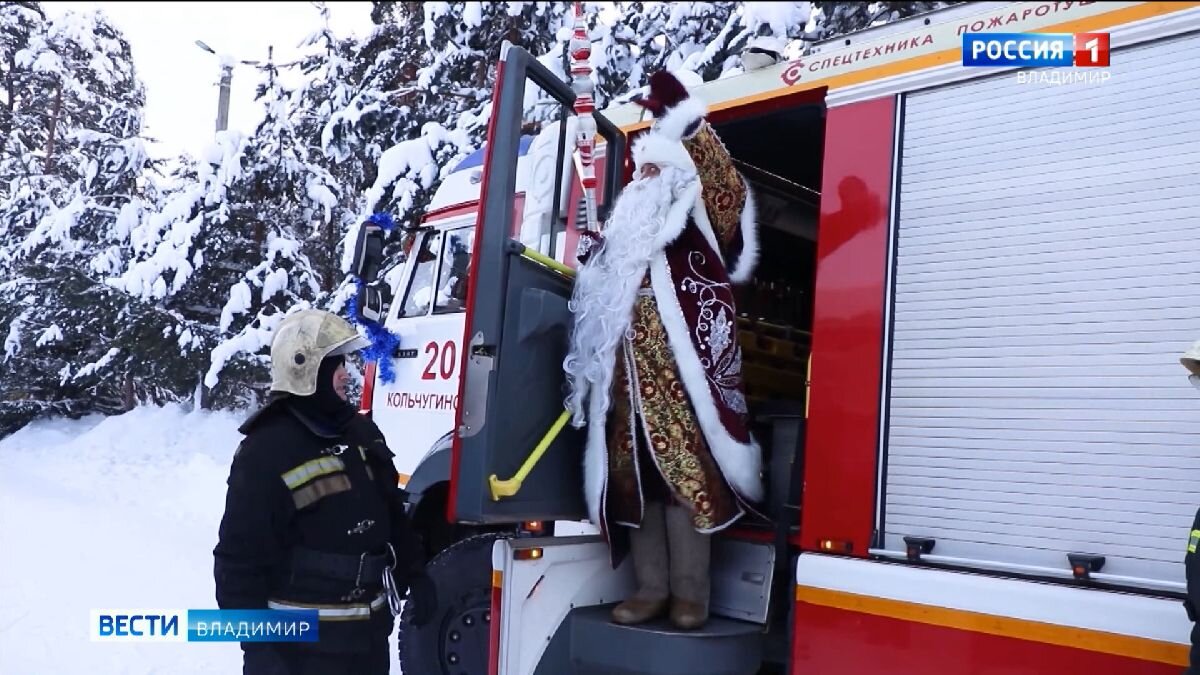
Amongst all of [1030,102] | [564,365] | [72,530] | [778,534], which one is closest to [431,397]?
[564,365]

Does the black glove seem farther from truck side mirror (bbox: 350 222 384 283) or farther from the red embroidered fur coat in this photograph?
truck side mirror (bbox: 350 222 384 283)

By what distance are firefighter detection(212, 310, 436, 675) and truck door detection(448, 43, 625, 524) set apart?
1.06 ft

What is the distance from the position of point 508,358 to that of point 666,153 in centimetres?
94

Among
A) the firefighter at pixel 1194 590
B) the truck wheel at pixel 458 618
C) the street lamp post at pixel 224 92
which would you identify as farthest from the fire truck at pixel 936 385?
the street lamp post at pixel 224 92

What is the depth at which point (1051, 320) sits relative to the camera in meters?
2.75

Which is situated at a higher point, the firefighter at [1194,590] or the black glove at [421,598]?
the firefighter at [1194,590]

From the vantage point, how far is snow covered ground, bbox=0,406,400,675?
5.45 meters

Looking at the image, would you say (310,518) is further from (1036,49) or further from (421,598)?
(1036,49)

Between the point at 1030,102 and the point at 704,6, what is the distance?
8.24 meters

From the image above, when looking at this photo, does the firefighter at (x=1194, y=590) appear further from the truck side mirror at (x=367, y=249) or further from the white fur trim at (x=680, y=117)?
the truck side mirror at (x=367, y=249)

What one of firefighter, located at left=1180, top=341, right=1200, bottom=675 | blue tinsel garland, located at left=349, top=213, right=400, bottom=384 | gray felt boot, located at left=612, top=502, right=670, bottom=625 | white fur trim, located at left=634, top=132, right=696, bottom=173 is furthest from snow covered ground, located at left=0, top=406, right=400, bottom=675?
firefighter, located at left=1180, top=341, right=1200, bottom=675

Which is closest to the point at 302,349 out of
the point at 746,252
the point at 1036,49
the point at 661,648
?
the point at 661,648

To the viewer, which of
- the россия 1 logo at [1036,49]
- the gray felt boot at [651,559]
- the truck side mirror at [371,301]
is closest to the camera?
the россия 1 logo at [1036,49]

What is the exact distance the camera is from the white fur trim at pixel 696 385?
335 cm
